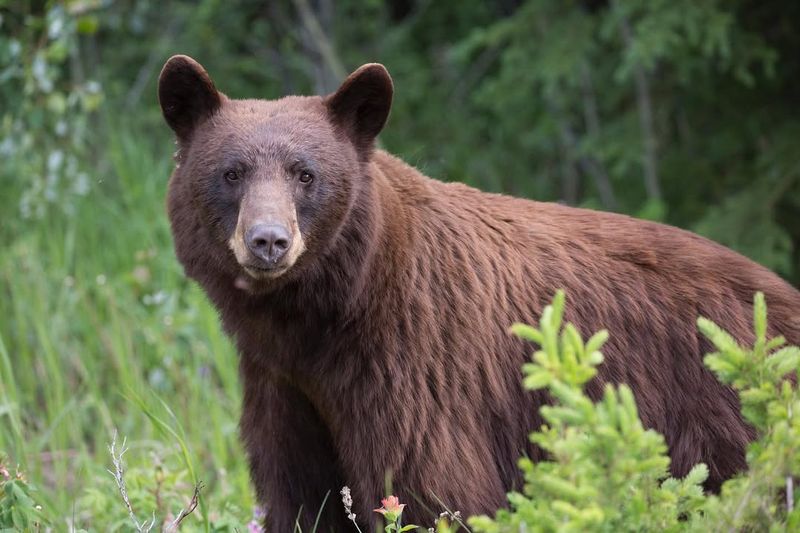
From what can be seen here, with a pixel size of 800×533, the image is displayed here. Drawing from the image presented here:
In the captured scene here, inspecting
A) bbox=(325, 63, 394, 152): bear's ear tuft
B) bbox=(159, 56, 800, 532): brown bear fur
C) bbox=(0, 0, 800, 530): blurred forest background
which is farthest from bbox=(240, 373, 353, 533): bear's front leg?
bbox=(325, 63, 394, 152): bear's ear tuft

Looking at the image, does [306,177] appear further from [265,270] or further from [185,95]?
[185,95]

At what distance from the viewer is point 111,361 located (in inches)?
235

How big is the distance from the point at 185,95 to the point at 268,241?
735mm

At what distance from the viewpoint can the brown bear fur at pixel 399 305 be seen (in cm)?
330

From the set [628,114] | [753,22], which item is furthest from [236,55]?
[753,22]

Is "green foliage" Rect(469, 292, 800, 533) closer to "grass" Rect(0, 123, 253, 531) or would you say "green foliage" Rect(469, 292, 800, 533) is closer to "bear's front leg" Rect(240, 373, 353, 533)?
"bear's front leg" Rect(240, 373, 353, 533)

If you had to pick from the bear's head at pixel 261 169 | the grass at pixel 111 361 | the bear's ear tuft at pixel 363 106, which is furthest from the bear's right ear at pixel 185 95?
the grass at pixel 111 361

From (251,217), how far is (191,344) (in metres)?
3.00

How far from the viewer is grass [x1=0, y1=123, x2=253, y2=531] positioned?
4496 millimetres

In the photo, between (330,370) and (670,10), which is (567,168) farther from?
(330,370)

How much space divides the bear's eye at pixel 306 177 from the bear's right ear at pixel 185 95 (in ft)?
1.32

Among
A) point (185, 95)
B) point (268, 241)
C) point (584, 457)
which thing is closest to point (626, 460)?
point (584, 457)

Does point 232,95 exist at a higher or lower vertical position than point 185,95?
higher

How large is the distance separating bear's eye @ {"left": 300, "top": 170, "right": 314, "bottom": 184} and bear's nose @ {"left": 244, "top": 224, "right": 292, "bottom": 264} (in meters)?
0.31
